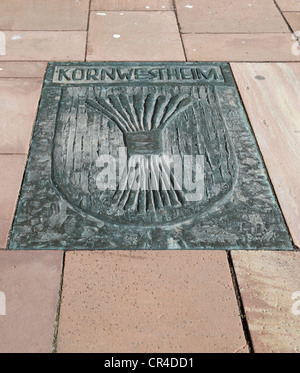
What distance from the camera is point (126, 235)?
239 cm

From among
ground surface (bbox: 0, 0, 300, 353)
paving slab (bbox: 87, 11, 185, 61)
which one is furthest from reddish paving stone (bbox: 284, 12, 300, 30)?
ground surface (bbox: 0, 0, 300, 353)

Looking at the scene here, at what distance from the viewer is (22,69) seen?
3.57 meters

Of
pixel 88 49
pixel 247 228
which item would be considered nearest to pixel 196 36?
pixel 88 49

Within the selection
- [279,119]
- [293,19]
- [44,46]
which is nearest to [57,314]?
[279,119]

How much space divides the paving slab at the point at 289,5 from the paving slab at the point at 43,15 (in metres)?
1.74

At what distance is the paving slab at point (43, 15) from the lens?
13.5 feet

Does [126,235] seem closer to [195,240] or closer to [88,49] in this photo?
[195,240]

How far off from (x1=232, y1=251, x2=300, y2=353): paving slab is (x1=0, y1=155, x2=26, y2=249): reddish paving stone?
3.60 ft

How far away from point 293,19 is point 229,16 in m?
0.55

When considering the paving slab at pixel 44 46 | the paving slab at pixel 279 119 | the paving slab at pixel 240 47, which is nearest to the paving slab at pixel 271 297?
the paving slab at pixel 279 119

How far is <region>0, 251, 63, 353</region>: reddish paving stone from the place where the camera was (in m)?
1.96

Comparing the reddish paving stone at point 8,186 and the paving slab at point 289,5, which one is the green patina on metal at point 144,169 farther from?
the paving slab at point 289,5

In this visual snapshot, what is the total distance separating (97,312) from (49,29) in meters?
2.76
